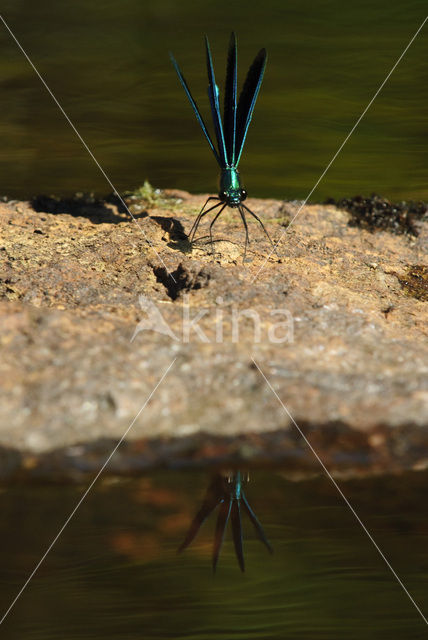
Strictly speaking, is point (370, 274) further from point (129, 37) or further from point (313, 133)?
point (129, 37)

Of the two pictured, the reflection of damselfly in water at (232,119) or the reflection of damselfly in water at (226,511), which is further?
the reflection of damselfly in water at (232,119)

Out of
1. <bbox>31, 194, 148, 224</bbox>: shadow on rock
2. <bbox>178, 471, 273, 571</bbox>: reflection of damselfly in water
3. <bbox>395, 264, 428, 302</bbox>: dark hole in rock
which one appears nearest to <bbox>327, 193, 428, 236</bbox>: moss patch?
<bbox>395, 264, 428, 302</bbox>: dark hole in rock

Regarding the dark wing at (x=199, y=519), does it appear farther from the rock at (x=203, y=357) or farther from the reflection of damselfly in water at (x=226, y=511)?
the rock at (x=203, y=357)

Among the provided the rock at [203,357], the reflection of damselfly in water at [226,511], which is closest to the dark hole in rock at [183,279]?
the rock at [203,357]

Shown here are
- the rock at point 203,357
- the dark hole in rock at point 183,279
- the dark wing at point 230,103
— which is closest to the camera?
the rock at point 203,357

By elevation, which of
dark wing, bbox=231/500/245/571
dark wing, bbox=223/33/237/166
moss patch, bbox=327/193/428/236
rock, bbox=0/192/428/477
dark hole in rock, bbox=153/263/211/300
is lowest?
dark wing, bbox=231/500/245/571

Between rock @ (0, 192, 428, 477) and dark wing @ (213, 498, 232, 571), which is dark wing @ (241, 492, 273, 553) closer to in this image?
dark wing @ (213, 498, 232, 571)
